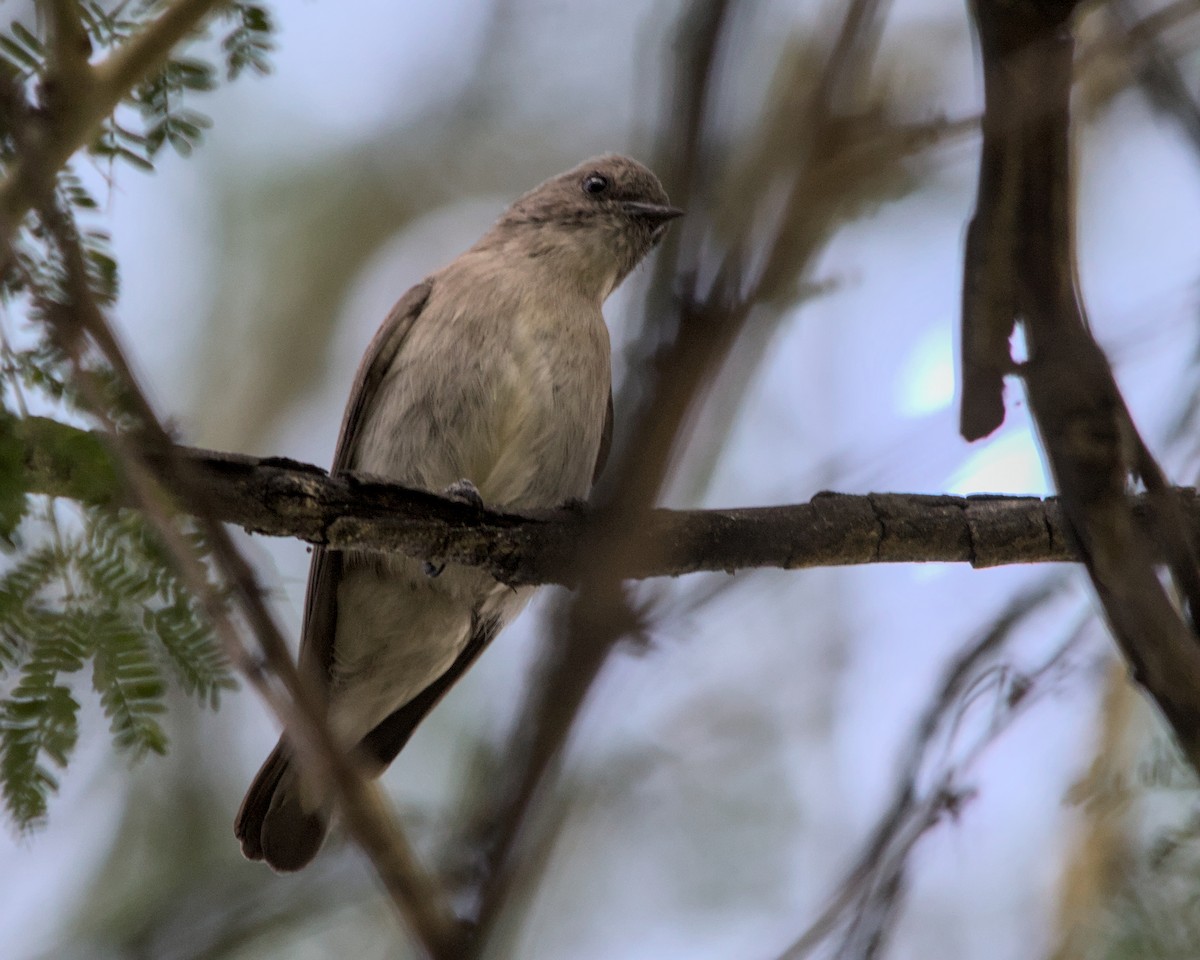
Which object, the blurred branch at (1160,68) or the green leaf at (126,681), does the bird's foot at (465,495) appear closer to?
the green leaf at (126,681)

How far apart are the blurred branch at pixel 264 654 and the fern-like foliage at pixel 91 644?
155 cm

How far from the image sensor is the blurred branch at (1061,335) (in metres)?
2.01

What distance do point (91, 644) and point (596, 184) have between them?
165 inches

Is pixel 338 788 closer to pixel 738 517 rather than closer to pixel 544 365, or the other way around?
pixel 738 517

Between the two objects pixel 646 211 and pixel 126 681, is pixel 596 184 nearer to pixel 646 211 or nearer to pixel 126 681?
pixel 646 211

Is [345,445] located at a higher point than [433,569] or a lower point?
higher

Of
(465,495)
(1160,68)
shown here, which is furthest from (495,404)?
(1160,68)

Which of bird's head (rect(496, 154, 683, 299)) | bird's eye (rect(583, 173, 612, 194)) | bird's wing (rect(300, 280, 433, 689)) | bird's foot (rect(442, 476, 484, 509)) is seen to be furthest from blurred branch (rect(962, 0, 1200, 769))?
bird's eye (rect(583, 173, 612, 194))

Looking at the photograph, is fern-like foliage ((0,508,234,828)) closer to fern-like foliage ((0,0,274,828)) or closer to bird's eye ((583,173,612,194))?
fern-like foliage ((0,0,274,828))

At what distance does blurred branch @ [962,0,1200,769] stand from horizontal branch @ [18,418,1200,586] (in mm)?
1854

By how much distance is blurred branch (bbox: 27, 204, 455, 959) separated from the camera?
1064mm

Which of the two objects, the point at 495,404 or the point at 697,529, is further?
the point at 495,404

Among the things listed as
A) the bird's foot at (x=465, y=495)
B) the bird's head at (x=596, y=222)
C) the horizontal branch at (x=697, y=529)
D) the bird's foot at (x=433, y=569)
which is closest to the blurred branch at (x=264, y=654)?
the horizontal branch at (x=697, y=529)

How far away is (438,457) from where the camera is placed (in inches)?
210
